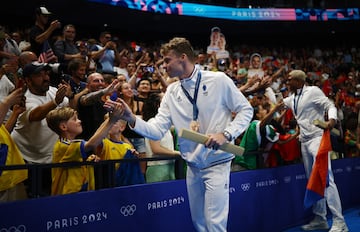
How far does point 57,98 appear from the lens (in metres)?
4.25

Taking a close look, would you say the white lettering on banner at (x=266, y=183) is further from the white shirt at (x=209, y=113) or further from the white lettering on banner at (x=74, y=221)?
the white lettering on banner at (x=74, y=221)

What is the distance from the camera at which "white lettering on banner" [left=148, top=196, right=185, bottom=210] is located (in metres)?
4.73

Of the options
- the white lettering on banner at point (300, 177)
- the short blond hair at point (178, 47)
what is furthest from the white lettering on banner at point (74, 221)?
the white lettering on banner at point (300, 177)

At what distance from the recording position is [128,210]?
4.45 metres

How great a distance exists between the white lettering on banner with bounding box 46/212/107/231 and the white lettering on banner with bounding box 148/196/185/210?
679 millimetres

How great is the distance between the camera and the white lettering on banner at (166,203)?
15.5ft

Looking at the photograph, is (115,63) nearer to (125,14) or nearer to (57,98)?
(57,98)

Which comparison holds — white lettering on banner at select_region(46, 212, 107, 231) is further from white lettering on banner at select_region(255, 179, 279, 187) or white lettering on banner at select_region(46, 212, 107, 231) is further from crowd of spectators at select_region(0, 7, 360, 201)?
white lettering on banner at select_region(255, 179, 279, 187)

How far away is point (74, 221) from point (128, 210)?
69cm

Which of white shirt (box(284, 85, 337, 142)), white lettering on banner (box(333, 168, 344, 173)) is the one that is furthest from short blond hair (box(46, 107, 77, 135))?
white lettering on banner (box(333, 168, 344, 173))

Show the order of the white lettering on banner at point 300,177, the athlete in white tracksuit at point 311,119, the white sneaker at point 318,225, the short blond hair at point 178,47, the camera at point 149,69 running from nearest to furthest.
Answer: the short blond hair at point 178,47 → the athlete in white tracksuit at point 311,119 → the white sneaker at point 318,225 → the white lettering on banner at point 300,177 → the camera at point 149,69

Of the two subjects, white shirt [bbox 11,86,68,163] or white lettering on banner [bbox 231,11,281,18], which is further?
white lettering on banner [bbox 231,11,281,18]

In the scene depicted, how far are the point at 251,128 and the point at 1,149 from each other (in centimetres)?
352

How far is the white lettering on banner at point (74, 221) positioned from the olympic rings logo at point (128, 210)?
245 millimetres
